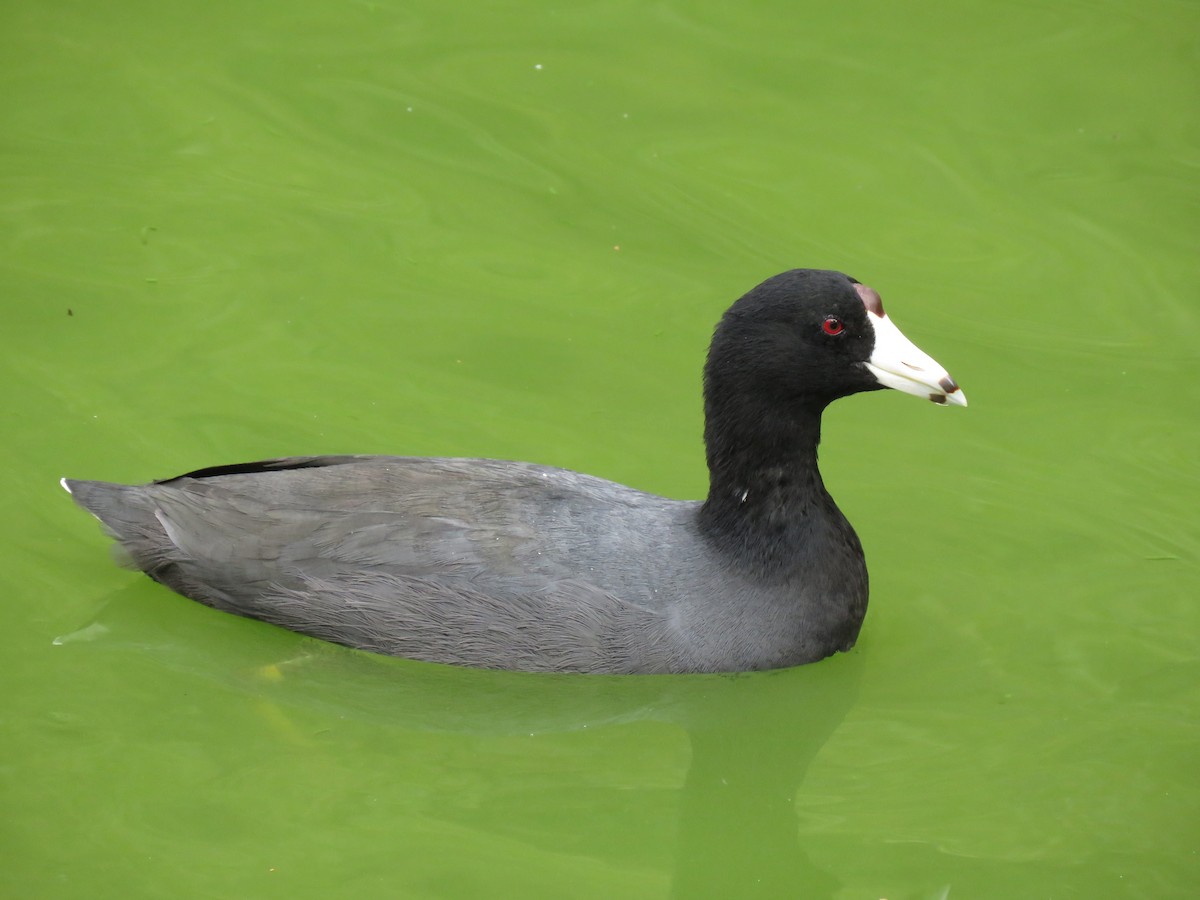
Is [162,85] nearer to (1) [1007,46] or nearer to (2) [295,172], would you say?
(2) [295,172]

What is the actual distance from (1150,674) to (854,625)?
0.97 meters

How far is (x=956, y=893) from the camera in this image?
4.23m

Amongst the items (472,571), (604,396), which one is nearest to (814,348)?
(472,571)

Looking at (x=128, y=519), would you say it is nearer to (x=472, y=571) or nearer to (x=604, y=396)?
(x=472, y=571)

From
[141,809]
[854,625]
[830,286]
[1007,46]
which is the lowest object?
[141,809]

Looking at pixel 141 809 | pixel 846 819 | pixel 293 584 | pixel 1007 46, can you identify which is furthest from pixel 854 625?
pixel 1007 46

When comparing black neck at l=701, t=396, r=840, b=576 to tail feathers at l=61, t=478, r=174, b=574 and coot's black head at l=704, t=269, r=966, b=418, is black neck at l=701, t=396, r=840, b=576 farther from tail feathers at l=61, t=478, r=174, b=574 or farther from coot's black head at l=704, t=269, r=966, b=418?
tail feathers at l=61, t=478, r=174, b=574

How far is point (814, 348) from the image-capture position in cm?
480

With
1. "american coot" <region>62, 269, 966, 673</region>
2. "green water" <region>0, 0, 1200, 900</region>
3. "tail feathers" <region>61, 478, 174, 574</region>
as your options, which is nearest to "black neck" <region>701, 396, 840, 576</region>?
"american coot" <region>62, 269, 966, 673</region>

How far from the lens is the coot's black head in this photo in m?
4.78

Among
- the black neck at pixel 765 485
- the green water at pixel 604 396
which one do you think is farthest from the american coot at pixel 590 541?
the green water at pixel 604 396

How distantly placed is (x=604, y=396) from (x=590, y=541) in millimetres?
1312

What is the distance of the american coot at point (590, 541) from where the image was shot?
15.7 ft

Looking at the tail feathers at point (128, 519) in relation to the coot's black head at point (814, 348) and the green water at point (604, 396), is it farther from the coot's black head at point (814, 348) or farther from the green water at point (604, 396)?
the coot's black head at point (814, 348)
